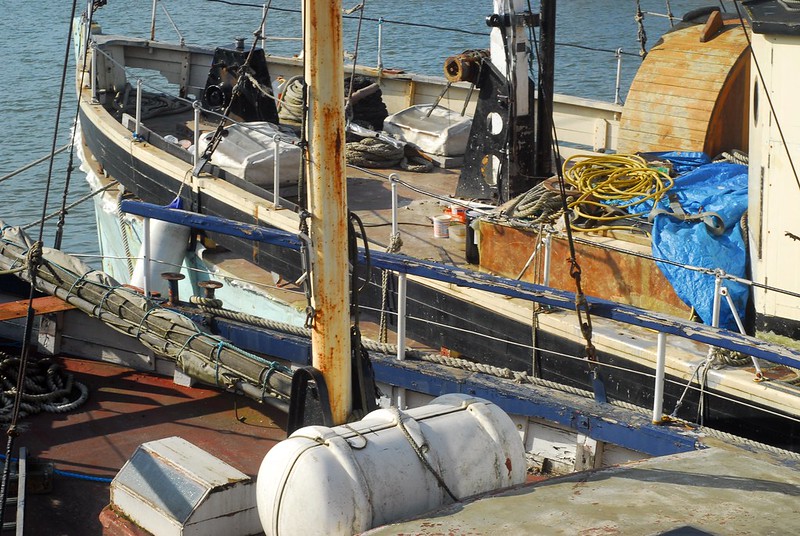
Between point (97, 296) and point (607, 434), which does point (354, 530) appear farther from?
Result: point (97, 296)

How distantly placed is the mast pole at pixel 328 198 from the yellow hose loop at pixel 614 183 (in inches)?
152

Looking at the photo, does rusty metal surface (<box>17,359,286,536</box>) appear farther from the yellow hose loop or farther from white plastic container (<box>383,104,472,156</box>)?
white plastic container (<box>383,104,472,156</box>)


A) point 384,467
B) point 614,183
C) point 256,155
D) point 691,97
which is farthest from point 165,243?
point 384,467

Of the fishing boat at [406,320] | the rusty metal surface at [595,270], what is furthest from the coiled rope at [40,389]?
the rusty metal surface at [595,270]

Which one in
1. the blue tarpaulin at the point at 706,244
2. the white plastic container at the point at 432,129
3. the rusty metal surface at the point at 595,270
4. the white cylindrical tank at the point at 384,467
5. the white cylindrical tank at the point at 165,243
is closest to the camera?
the white cylindrical tank at the point at 384,467

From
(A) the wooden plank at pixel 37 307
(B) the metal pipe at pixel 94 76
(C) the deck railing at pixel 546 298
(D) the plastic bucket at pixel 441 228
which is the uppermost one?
(B) the metal pipe at pixel 94 76

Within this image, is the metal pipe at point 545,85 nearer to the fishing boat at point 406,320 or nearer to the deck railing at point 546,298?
the fishing boat at point 406,320

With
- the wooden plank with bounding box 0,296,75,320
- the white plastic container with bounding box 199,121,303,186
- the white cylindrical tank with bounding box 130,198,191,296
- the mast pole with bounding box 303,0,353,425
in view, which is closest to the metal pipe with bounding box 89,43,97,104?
the white plastic container with bounding box 199,121,303,186

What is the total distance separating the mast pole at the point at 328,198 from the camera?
443 centimetres

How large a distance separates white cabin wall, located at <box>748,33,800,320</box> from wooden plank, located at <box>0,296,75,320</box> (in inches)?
183

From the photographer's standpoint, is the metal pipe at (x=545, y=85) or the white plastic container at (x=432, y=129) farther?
the white plastic container at (x=432, y=129)

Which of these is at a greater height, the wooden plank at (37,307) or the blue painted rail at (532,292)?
the blue painted rail at (532,292)

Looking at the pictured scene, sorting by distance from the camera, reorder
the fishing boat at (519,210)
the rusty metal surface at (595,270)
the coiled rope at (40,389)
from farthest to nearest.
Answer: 1. the rusty metal surface at (595,270)
2. the fishing boat at (519,210)
3. the coiled rope at (40,389)

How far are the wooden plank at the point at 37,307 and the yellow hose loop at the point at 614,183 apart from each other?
3.91m
